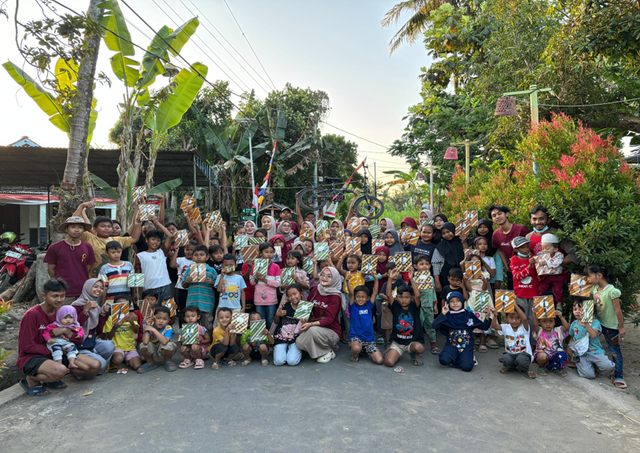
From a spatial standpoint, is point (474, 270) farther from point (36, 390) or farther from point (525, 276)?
point (36, 390)

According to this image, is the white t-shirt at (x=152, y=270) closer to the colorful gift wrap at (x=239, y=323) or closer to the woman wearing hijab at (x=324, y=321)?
the colorful gift wrap at (x=239, y=323)

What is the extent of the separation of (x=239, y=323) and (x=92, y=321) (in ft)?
5.21

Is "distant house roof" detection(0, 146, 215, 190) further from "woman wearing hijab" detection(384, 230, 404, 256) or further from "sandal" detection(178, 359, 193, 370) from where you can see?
"sandal" detection(178, 359, 193, 370)

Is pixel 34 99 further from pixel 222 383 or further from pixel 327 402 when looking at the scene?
pixel 327 402

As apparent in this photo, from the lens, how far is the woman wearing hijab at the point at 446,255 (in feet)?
19.6

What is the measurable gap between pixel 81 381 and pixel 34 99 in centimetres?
615

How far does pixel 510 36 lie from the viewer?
12.4 m

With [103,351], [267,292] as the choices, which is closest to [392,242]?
[267,292]

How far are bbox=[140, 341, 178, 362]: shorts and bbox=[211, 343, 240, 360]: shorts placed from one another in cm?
45

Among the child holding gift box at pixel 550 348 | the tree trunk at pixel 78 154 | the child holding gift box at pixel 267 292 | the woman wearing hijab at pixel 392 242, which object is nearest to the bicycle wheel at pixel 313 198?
the woman wearing hijab at pixel 392 242

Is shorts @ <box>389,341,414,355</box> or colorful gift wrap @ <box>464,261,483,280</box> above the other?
colorful gift wrap @ <box>464,261,483,280</box>

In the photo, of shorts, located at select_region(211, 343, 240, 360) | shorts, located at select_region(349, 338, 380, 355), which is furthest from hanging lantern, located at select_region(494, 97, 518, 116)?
shorts, located at select_region(211, 343, 240, 360)

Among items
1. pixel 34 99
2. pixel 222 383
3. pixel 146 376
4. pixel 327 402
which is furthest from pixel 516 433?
pixel 34 99

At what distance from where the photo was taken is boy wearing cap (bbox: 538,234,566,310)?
480 centimetres
